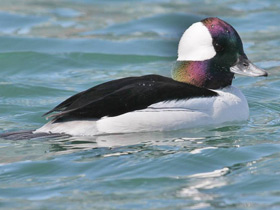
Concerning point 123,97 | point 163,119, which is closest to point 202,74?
point 163,119

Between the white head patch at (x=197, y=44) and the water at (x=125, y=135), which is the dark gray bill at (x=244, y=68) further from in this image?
the water at (x=125, y=135)

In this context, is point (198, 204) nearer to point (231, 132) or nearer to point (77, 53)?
point (231, 132)

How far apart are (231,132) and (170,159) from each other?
125 centimetres

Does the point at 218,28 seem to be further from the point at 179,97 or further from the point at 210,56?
the point at 179,97

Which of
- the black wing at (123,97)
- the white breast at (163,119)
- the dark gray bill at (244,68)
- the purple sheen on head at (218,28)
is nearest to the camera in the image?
the black wing at (123,97)

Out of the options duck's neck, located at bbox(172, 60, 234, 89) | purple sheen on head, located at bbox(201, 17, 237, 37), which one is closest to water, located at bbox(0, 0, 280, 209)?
duck's neck, located at bbox(172, 60, 234, 89)

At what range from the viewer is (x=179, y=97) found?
8.15 metres

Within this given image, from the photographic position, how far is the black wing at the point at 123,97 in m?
7.93

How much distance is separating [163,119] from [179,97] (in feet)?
0.92

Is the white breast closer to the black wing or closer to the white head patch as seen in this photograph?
the black wing

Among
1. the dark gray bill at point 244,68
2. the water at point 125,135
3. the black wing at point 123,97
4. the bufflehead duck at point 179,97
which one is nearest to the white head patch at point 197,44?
the bufflehead duck at point 179,97

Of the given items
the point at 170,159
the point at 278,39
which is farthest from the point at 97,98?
the point at 278,39

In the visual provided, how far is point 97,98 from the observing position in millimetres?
7977

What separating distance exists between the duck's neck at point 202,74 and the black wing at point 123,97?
0.36 meters
